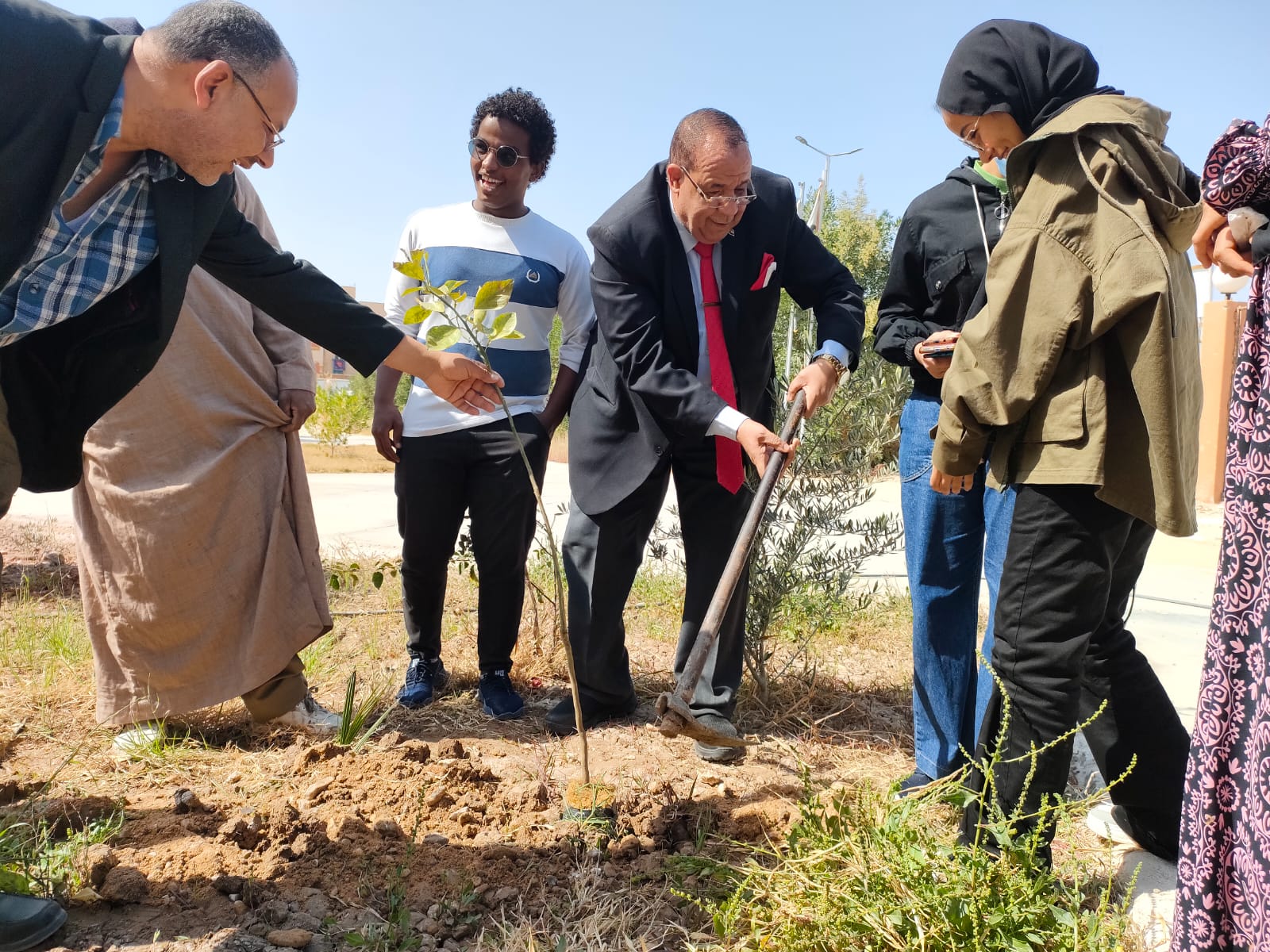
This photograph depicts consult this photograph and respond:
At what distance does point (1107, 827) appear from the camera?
2.34 meters

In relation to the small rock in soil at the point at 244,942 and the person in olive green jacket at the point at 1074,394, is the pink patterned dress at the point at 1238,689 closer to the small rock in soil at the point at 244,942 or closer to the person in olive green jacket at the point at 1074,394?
the person in olive green jacket at the point at 1074,394

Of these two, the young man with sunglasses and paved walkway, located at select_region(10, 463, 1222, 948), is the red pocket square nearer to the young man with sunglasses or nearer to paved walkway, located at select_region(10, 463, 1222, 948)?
the young man with sunglasses

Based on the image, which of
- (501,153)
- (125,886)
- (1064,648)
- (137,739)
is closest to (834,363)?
(1064,648)

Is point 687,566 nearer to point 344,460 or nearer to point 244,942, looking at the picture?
point 244,942

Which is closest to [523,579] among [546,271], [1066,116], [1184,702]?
[546,271]

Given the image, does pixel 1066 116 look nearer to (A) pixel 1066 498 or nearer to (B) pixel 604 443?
(A) pixel 1066 498

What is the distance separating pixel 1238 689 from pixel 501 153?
9.12 ft

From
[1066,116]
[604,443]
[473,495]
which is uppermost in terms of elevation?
[1066,116]

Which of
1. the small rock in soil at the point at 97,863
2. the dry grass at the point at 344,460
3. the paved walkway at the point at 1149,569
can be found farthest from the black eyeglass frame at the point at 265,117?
the dry grass at the point at 344,460

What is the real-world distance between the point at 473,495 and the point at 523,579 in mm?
354

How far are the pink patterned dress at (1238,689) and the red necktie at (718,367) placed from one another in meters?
1.48

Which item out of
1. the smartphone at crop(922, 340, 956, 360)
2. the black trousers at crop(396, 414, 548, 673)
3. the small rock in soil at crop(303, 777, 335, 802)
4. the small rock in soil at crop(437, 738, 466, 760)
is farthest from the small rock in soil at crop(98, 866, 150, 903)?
the smartphone at crop(922, 340, 956, 360)

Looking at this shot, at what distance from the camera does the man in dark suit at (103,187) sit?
1.70 m

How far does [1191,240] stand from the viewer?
1.86 meters
